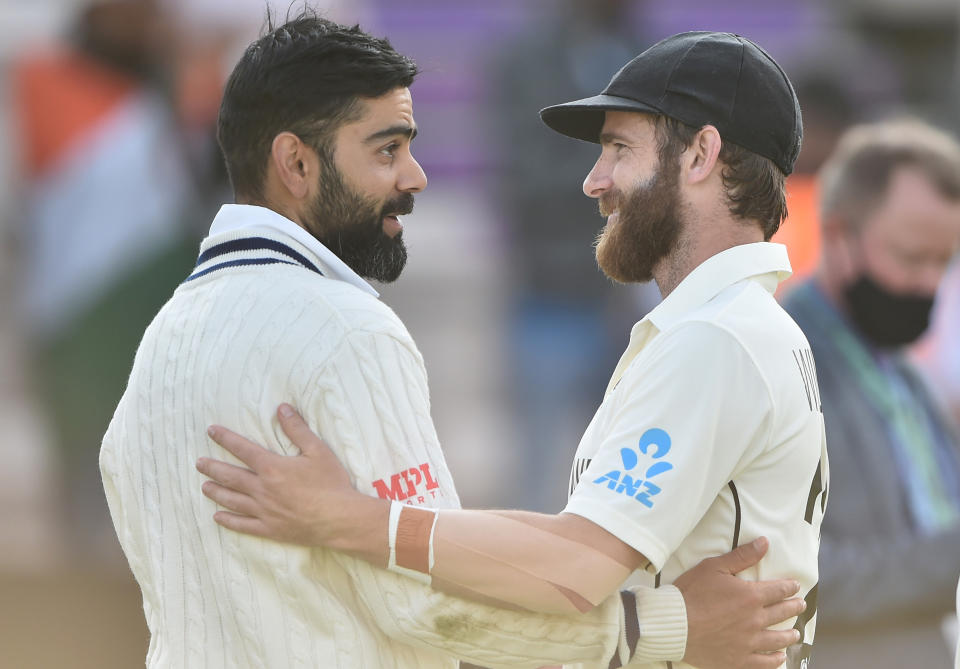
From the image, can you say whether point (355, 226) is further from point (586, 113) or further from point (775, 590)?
point (775, 590)

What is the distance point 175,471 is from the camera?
2.73m

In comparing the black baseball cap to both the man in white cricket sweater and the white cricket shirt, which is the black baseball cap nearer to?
the white cricket shirt

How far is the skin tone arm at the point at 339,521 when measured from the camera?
2.63 m

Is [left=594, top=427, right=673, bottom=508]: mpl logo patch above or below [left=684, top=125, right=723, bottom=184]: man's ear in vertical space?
below

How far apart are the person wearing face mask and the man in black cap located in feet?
4.77

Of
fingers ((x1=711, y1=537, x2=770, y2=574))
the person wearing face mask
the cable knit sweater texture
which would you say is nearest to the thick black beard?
the cable knit sweater texture

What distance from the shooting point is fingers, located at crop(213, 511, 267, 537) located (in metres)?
2.64

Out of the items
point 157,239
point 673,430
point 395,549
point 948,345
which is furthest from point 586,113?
point 948,345

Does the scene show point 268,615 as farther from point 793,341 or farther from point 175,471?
point 793,341

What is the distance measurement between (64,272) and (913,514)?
3.94 m

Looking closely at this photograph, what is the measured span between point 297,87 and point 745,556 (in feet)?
4.06

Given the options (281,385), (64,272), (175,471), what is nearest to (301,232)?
(281,385)

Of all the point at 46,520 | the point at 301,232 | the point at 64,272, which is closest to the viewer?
the point at 301,232

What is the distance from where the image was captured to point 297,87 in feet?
9.36
